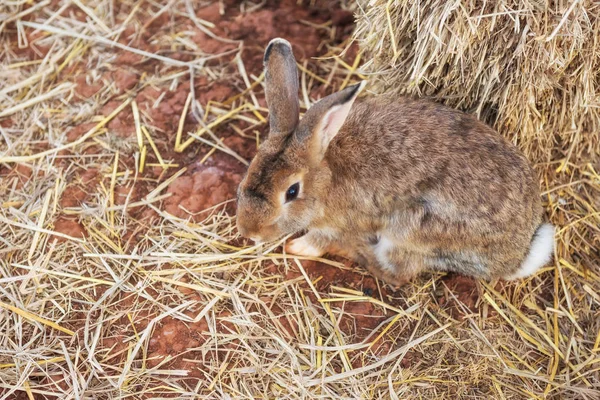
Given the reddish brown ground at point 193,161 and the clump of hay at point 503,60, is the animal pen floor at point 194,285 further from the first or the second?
the clump of hay at point 503,60

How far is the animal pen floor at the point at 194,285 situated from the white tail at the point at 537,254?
0.09 metres

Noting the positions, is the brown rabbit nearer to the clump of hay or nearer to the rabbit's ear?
the rabbit's ear

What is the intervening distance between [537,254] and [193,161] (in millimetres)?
2168

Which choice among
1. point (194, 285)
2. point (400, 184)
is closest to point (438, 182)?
point (400, 184)

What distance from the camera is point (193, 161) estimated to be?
3828 millimetres

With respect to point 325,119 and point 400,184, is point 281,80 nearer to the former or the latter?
point 325,119

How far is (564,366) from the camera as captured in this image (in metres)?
3.16

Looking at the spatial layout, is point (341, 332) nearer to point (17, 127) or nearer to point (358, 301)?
point (358, 301)

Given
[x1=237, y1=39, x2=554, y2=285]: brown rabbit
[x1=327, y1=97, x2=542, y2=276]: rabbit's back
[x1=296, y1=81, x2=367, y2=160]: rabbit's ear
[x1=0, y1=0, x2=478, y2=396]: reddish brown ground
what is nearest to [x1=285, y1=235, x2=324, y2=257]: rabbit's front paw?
[x1=0, y1=0, x2=478, y2=396]: reddish brown ground

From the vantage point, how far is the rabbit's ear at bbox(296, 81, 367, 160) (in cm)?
267

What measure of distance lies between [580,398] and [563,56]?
1.75 m

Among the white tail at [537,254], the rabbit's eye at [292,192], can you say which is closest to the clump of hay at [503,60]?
the white tail at [537,254]

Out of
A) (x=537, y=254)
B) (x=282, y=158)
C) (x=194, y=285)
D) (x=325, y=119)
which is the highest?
(x=325, y=119)

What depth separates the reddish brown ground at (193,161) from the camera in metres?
3.14
